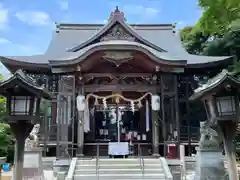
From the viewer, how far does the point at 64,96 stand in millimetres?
13000

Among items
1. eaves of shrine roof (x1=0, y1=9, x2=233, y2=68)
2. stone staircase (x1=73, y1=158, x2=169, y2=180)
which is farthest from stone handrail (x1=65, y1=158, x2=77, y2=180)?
eaves of shrine roof (x1=0, y1=9, x2=233, y2=68)

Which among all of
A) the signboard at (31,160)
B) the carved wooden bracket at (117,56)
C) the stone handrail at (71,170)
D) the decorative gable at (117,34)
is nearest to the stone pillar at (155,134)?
the carved wooden bracket at (117,56)

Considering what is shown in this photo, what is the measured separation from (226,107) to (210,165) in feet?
10.4

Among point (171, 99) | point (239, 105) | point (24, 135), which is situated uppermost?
point (171, 99)

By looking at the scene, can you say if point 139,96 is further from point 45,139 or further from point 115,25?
point 45,139

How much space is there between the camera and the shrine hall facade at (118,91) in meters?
13.1

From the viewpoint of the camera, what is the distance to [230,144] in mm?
5270

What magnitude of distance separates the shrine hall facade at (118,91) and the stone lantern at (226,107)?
7687 millimetres

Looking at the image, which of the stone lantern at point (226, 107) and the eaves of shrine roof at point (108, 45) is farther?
the eaves of shrine roof at point (108, 45)

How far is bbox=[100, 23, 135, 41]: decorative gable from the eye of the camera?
15469mm

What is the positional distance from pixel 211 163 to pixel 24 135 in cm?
482

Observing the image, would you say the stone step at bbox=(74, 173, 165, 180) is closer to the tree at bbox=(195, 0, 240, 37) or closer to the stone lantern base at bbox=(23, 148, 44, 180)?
the stone lantern base at bbox=(23, 148, 44, 180)

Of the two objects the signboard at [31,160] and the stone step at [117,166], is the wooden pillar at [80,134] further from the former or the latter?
the signboard at [31,160]

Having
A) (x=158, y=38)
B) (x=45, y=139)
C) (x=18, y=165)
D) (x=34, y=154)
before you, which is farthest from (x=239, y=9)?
(x=158, y=38)
